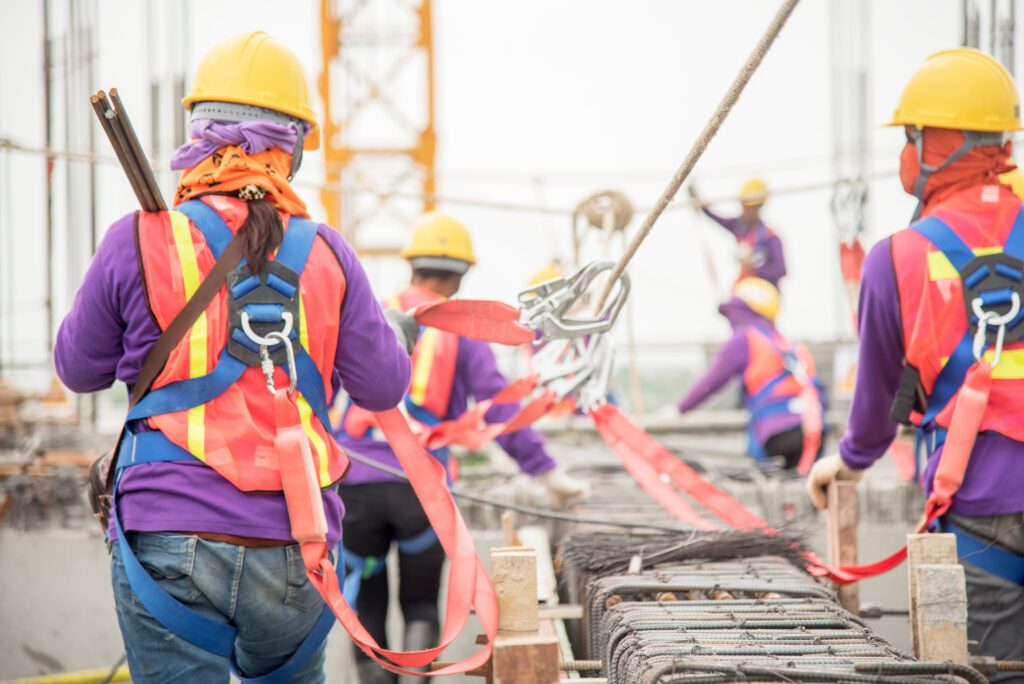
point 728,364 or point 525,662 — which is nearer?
point 525,662

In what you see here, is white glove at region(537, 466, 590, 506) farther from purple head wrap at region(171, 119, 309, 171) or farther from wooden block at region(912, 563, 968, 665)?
purple head wrap at region(171, 119, 309, 171)

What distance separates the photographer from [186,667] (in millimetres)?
2549

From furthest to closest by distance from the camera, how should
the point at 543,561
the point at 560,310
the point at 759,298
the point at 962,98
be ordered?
the point at 759,298 < the point at 543,561 < the point at 560,310 < the point at 962,98

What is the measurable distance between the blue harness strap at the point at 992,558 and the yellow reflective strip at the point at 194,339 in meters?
2.02

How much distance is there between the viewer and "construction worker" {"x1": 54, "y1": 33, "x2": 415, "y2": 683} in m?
2.54

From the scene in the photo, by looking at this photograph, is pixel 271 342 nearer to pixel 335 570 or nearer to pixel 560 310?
pixel 335 570

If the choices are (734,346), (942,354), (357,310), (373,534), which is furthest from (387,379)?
(734,346)

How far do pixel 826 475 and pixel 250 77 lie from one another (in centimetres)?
227

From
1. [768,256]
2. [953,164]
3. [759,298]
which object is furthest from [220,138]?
[768,256]

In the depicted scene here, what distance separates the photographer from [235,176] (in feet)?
8.92

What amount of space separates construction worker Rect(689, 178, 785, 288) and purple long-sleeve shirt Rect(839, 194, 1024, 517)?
6525mm

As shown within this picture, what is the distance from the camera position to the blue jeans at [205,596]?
2520mm

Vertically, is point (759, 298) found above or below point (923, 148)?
below

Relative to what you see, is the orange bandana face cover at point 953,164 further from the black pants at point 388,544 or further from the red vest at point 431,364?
the black pants at point 388,544
